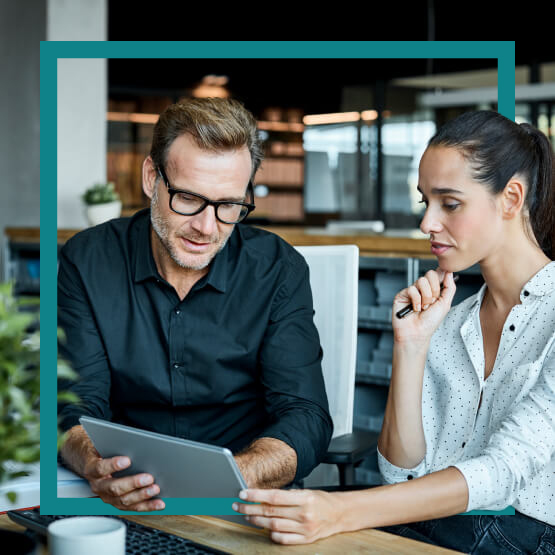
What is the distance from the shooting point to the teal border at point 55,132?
3.41 ft

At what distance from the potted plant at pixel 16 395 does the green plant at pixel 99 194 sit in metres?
3.06

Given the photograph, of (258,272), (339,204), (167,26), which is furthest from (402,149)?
(258,272)

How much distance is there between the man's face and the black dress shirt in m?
0.09

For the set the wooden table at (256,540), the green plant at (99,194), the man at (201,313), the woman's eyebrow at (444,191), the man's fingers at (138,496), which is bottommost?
the wooden table at (256,540)

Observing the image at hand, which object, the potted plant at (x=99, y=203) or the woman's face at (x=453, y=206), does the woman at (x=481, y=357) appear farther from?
the potted plant at (x=99, y=203)

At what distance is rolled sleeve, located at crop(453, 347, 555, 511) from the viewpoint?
1.19m

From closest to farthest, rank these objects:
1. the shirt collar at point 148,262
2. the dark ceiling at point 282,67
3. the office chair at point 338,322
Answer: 1. the shirt collar at point 148,262
2. the office chair at point 338,322
3. the dark ceiling at point 282,67

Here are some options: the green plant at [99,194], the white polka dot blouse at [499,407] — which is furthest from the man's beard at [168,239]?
the green plant at [99,194]

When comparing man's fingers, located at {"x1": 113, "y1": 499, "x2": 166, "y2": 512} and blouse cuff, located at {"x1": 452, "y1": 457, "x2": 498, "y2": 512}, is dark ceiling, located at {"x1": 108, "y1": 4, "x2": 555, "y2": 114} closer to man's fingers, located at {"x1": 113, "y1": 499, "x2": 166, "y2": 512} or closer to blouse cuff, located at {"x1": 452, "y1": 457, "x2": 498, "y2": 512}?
blouse cuff, located at {"x1": 452, "y1": 457, "x2": 498, "y2": 512}

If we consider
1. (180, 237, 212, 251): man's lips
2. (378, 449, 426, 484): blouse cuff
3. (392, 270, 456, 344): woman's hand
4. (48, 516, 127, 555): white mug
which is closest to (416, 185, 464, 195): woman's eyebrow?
(392, 270, 456, 344): woman's hand

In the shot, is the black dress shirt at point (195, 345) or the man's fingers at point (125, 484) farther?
the black dress shirt at point (195, 345)

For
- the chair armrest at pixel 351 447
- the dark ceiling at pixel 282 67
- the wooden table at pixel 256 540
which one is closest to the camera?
the wooden table at pixel 256 540

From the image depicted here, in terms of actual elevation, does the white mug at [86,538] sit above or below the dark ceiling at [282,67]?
below

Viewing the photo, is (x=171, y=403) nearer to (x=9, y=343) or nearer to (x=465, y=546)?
(x=465, y=546)
